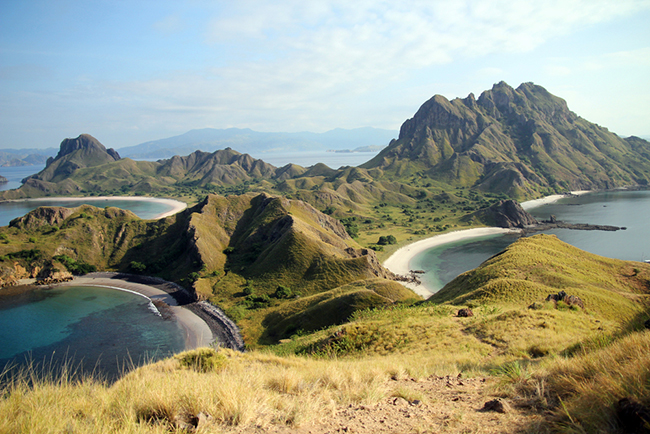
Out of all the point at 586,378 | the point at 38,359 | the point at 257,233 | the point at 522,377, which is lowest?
the point at 38,359

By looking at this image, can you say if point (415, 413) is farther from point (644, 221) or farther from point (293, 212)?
point (644, 221)

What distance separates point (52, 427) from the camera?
224 inches

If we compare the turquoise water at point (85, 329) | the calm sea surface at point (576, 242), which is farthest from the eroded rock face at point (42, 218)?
the calm sea surface at point (576, 242)

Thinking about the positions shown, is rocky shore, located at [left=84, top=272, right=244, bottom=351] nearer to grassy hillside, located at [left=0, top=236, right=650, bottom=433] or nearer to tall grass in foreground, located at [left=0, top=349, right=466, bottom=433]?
grassy hillside, located at [left=0, top=236, right=650, bottom=433]

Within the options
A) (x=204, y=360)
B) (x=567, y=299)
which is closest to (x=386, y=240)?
(x=567, y=299)

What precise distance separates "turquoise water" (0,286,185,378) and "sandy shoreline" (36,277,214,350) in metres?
1.22

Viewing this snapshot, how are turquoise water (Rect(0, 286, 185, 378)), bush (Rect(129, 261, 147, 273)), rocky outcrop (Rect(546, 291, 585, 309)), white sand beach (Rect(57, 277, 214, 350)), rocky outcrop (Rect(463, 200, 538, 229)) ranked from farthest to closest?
rocky outcrop (Rect(463, 200, 538, 229)) → bush (Rect(129, 261, 147, 273)) → white sand beach (Rect(57, 277, 214, 350)) → turquoise water (Rect(0, 286, 185, 378)) → rocky outcrop (Rect(546, 291, 585, 309))

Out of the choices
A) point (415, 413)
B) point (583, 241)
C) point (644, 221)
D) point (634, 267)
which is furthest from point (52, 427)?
point (644, 221)

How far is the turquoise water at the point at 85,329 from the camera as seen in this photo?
1731 inches

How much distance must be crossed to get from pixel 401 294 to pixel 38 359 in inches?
2044

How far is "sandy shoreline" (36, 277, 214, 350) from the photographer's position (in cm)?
4666

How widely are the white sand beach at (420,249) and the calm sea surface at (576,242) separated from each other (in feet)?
7.51

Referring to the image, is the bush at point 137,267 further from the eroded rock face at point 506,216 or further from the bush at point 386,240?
the eroded rock face at point 506,216

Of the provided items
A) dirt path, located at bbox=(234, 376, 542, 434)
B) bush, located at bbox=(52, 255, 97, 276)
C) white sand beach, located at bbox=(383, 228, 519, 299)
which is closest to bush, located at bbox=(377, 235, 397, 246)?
white sand beach, located at bbox=(383, 228, 519, 299)
